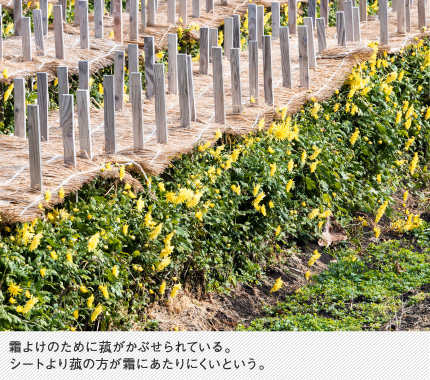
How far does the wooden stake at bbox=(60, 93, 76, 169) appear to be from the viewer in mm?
4496

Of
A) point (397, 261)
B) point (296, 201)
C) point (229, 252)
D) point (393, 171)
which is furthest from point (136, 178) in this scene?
point (393, 171)

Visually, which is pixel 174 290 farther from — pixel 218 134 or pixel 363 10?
pixel 363 10

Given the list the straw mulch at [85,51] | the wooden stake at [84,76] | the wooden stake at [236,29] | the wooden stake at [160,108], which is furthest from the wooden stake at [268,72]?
the straw mulch at [85,51]

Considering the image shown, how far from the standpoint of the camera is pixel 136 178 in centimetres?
472

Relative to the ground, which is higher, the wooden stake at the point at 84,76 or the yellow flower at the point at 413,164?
the wooden stake at the point at 84,76

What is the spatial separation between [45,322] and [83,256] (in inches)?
18.7

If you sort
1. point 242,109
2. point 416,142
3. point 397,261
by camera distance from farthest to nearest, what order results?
point 416,142 → point 242,109 → point 397,261

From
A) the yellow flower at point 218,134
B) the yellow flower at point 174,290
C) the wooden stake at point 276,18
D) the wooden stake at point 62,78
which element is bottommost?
the yellow flower at point 174,290

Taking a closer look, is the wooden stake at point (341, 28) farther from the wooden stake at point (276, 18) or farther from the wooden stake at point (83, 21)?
the wooden stake at point (83, 21)

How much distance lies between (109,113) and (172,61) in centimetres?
155

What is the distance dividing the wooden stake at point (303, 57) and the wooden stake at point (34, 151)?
2756 millimetres

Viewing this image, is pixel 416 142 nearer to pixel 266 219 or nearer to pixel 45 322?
pixel 266 219

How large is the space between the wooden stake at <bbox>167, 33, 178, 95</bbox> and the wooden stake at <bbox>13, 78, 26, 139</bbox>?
1411mm

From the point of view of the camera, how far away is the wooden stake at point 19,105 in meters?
5.09
